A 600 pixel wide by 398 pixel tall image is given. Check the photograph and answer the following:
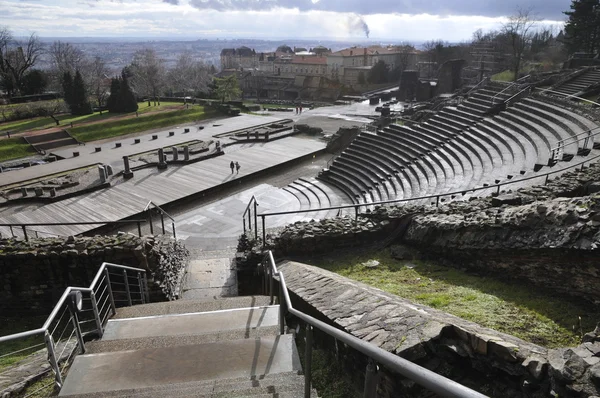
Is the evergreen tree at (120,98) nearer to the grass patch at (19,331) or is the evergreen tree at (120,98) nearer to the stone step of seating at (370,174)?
the stone step of seating at (370,174)

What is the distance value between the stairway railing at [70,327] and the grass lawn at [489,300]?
14.7 feet

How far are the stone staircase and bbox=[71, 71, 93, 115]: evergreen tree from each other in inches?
1527

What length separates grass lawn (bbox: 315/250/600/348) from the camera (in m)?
5.41

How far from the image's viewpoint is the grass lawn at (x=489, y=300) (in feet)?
17.7

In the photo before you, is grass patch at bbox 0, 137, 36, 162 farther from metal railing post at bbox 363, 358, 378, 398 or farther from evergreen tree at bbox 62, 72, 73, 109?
metal railing post at bbox 363, 358, 378, 398

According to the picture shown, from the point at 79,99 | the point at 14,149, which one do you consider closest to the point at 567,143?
the point at 14,149

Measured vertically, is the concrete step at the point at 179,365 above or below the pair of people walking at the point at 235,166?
above

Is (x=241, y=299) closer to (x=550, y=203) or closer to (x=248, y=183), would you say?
(x=550, y=203)

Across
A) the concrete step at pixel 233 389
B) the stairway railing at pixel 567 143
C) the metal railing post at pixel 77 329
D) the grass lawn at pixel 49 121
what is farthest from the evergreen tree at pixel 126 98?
the concrete step at pixel 233 389

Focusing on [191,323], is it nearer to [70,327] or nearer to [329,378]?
[329,378]

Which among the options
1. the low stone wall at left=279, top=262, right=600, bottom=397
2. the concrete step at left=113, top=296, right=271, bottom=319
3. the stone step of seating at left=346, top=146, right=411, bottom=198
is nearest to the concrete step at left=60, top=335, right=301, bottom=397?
the low stone wall at left=279, top=262, right=600, bottom=397

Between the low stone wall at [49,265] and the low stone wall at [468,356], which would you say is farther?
the low stone wall at [49,265]

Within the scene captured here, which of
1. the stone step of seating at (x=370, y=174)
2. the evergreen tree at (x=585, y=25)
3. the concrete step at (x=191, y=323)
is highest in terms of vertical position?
the evergreen tree at (x=585, y=25)

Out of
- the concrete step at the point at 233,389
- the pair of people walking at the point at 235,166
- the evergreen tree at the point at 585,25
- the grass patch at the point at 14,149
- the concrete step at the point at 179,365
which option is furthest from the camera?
the evergreen tree at the point at 585,25
